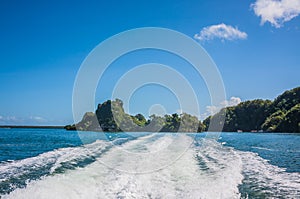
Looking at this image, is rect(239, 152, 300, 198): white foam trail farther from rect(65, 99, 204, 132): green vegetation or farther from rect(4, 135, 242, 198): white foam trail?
rect(65, 99, 204, 132): green vegetation

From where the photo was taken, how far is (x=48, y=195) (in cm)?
769

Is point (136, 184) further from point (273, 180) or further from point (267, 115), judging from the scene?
point (267, 115)

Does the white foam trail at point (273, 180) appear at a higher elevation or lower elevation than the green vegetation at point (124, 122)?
lower

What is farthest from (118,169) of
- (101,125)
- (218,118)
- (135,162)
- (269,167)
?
(218,118)

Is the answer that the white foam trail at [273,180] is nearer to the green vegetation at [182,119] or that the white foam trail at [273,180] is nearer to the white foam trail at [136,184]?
the white foam trail at [136,184]

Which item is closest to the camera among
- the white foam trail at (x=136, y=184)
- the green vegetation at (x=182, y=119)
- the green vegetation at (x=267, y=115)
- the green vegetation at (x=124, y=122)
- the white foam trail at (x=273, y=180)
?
the white foam trail at (x=136, y=184)

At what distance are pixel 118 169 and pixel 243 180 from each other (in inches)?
203

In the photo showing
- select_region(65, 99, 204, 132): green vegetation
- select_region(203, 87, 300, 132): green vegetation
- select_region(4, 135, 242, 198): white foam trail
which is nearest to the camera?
select_region(4, 135, 242, 198): white foam trail

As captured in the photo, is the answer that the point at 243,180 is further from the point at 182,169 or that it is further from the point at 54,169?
the point at 54,169

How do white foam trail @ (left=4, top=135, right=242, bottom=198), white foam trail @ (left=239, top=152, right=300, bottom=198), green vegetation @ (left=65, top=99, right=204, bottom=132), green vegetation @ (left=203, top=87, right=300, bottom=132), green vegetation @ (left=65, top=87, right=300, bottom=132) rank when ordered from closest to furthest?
white foam trail @ (left=4, top=135, right=242, bottom=198) < white foam trail @ (left=239, top=152, right=300, bottom=198) < green vegetation @ (left=203, top=87, right=300, bottom=132) < green vegetation @ (left=65, top=87, right=300, bottom=132) < green vegetation @ (left=65, top=99, right=204, bottom=132)

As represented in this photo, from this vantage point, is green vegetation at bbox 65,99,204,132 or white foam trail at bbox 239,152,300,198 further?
green vegetation at bbox 65,99,204,132

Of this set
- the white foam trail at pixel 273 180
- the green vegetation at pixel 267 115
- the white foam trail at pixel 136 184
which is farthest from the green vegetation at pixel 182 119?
the white foam trail at pixel 136 184

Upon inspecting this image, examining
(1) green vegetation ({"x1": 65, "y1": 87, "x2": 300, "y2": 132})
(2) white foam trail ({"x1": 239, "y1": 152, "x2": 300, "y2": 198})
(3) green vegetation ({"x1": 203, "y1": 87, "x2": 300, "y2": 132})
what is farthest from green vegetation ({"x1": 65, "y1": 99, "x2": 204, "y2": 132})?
(2) white foam trail ({"x1": 239, "y1": 152, "x2": 300, "y2": 198})

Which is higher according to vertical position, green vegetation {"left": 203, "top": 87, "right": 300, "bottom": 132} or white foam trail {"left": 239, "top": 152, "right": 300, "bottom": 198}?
green vegetation {"left": 203, "top": 87, "right": 300, "bottom": 132}
